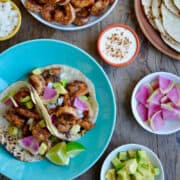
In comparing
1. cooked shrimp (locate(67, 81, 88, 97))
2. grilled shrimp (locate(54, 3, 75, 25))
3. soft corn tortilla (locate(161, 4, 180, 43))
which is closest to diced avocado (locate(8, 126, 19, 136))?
cooked shrimp (locate(67, 81, 88, 97))

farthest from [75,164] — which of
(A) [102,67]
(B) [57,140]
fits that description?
(A) [102,67]

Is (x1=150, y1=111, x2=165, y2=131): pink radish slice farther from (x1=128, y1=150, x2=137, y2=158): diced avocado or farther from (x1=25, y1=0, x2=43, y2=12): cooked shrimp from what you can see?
(x1=25, y1=0, x2=43, y2=12): cooked shrimp

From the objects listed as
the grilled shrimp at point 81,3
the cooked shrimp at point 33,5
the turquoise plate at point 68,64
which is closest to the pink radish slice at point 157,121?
the turquoise plate at point 68,64

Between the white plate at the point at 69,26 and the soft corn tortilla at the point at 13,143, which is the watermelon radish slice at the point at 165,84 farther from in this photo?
the soft corn tortilla at the point at 13,143

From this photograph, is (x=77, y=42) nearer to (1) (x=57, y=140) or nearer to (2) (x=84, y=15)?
(2) (x=84, y=15)

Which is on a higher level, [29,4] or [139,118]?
[29,4]

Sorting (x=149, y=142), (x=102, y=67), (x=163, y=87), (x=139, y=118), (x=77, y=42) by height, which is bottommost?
(x=149, y=142)
